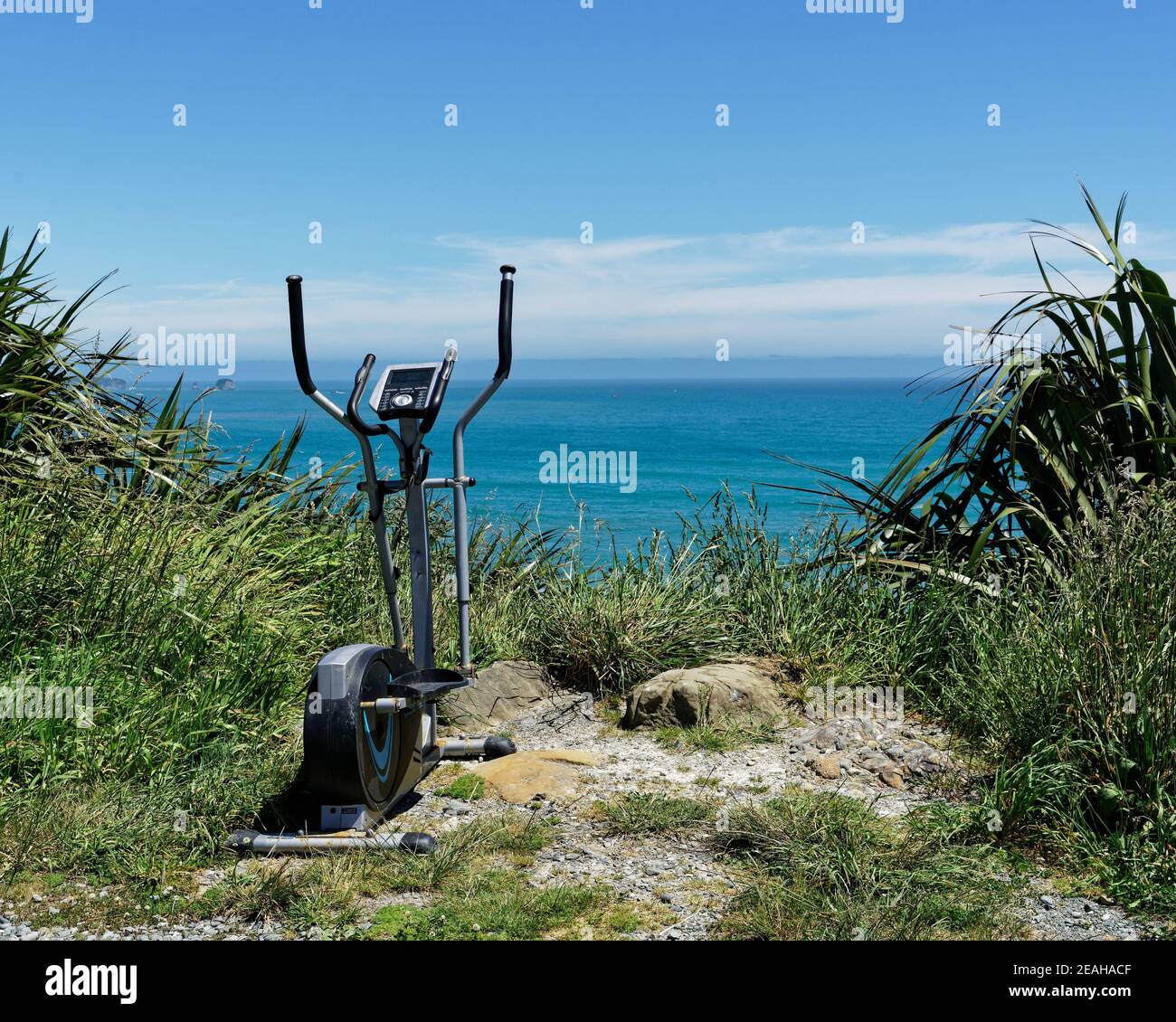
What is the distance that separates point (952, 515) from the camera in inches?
255

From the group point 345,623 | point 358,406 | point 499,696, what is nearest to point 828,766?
point 499,696

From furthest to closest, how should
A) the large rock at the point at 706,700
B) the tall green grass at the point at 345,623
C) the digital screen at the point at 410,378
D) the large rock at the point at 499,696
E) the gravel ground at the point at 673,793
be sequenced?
the large rock at the point at 499,696 < the large rock at the point at 706,700 < the digital screen at the point at 410,378 < the tall green grass at the point at 345,623 < the gravel ground at the point at 673,793

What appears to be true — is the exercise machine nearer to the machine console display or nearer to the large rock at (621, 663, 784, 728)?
the machine console display

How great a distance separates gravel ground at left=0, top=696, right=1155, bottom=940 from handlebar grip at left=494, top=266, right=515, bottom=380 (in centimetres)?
188

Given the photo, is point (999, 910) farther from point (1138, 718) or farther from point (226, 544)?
point (226, 544)

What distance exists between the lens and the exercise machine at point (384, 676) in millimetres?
4094

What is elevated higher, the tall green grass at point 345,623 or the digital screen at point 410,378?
the digital screen at point 410,378

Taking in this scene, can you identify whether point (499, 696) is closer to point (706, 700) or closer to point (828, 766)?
point (706, 700)

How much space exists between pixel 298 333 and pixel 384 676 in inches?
58.7

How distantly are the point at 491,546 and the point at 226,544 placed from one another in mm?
2200

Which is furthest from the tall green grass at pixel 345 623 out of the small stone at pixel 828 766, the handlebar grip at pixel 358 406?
the handlebar grip at pixel 358 406

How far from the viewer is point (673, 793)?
15.3 ft

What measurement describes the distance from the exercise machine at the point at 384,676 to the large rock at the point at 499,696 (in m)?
0.73

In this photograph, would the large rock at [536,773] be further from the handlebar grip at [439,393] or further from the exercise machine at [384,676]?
the handlebar grip at [439,393]
